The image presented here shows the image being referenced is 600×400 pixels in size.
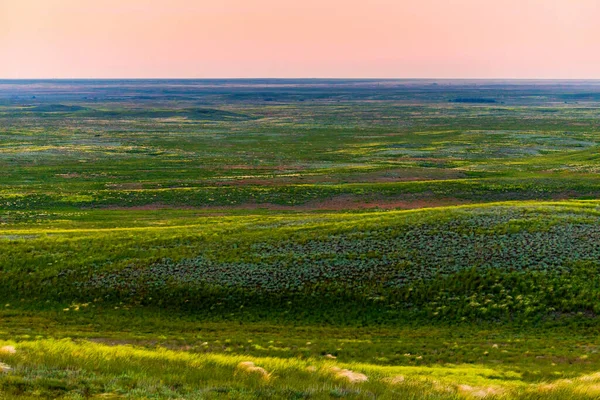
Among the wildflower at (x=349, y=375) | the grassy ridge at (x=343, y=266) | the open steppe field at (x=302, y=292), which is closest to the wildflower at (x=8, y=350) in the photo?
the open steppe field at (x=302, y=292)

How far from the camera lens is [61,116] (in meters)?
194

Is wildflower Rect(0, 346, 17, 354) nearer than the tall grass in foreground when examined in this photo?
No

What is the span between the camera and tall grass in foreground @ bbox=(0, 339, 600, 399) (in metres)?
13.4

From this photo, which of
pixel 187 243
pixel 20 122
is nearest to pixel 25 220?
pixel 187 243

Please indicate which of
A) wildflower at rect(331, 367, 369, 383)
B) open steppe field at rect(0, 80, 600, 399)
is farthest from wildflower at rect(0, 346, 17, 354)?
wildflower at rect(331, 367, 369, 383)

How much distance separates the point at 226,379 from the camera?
15297 millimetres

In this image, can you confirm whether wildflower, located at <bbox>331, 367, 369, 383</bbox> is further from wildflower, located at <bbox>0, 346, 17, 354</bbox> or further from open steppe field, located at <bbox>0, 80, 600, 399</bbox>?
wildflower, located at <bbox>0, 346, 17, 354</bbox>

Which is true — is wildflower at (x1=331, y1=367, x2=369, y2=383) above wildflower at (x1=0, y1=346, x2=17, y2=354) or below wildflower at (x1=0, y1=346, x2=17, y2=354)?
below

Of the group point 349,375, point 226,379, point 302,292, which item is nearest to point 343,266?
point 302,292

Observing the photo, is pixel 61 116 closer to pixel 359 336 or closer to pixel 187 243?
pixel 187 243

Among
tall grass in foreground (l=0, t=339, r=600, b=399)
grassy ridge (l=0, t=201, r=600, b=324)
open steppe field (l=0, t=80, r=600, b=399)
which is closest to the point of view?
tall grass in foreground (l=0, t=339, r=600, b=399)

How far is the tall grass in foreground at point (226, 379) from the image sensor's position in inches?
529

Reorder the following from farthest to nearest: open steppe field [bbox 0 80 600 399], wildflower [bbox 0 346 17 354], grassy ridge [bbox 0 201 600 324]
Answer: grassy ridge [bbox 0 201 600 324] → wildflower [bbox 0 346 17 354] → open steppe field [bbox 0 80 600 399]

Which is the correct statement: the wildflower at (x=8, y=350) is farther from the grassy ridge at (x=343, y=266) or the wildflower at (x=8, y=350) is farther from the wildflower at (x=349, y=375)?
the grassy ridge at (x=343, y=266)
